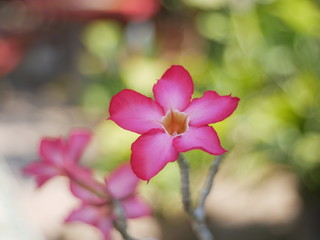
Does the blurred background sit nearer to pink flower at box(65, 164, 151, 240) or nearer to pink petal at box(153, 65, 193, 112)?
pink flower at box(65, 164, 151, 240)

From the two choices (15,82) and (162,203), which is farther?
(15,82)

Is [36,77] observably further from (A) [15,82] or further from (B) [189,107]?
(B) [189,107]

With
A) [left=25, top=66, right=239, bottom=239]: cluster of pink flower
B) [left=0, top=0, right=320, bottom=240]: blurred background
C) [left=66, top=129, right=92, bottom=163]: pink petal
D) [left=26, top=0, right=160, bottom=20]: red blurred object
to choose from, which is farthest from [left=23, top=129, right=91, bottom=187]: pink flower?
[left=26, top=0, right=160, bottom=20]: red blurred object

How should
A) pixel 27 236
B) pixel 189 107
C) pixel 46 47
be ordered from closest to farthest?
pixel 189 107 < pixel 27 236 < pixel 46 47

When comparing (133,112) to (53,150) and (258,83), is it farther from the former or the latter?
(258,83)

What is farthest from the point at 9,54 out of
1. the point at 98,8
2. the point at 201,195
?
the point at 201,195

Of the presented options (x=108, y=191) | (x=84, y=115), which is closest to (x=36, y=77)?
(x=84, y=115)

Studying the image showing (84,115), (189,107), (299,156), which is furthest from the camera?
(84,115)
